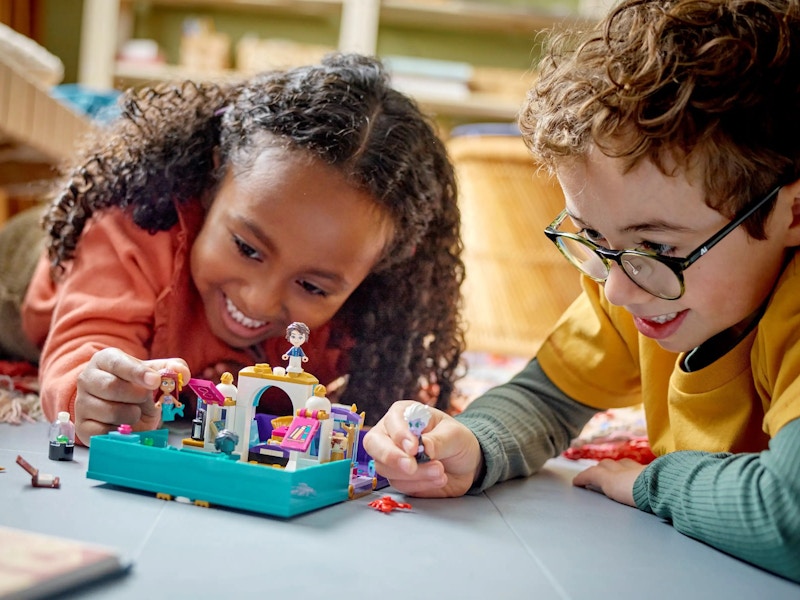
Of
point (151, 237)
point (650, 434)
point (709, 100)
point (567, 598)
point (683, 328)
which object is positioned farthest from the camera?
point (151, 237)

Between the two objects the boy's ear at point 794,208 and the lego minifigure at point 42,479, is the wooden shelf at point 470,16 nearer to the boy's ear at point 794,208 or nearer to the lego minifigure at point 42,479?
the boy's ear at point 794,208

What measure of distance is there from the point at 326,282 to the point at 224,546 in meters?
0.62

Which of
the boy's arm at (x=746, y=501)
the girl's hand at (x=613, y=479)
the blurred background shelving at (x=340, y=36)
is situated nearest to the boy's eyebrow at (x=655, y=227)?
the boy's arm at (x=746, y=501)

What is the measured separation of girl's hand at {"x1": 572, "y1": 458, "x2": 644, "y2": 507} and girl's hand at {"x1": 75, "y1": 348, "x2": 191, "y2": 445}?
21.3 inches

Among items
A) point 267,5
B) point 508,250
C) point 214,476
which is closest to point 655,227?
point 214,476

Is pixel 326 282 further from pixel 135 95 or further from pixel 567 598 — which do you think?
pixel 567 598

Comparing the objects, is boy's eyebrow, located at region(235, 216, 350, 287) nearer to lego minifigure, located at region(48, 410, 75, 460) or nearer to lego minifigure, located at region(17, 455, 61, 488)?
lego minifigure, located at region(48, 410, 75, 460)

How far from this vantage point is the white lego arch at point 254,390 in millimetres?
896

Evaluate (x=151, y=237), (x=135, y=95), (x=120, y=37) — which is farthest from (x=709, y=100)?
(x=120, y=37)

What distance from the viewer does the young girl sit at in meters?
1.23

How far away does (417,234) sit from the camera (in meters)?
1.44

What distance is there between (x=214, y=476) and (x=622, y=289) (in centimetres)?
48

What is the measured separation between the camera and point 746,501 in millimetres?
805

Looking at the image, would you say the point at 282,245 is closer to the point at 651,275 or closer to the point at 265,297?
the point at 265,297
